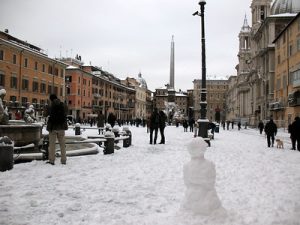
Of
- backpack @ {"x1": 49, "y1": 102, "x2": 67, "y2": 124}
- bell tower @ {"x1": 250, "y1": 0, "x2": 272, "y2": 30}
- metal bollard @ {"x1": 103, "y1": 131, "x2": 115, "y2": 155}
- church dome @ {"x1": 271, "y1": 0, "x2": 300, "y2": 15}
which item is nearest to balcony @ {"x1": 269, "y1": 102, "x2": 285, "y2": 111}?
church dome @ {"x1": 271, "y1": 0, "x2": 300, "y2": 15}

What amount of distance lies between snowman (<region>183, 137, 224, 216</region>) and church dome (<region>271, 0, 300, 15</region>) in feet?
205

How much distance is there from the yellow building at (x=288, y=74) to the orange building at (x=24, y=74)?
111ft

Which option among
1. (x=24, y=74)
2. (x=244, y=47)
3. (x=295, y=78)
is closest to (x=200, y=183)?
(x=295, y=78)

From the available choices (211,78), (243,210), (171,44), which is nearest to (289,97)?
(171,44)

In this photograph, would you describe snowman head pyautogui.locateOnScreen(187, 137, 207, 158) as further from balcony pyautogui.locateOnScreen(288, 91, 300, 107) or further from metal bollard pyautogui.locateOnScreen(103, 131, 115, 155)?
balcony pyautogui.locateOnScreen(288, 91, 300, 107)

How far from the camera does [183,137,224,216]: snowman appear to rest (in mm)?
4727

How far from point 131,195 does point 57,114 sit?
423 centimetres

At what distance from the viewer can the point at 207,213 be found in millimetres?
4711

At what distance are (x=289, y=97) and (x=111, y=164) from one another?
3864 cm

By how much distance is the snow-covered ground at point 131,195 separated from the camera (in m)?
4.86

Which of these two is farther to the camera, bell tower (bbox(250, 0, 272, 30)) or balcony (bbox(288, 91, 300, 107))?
bell tower (bbox(250, 0, 272, 30))

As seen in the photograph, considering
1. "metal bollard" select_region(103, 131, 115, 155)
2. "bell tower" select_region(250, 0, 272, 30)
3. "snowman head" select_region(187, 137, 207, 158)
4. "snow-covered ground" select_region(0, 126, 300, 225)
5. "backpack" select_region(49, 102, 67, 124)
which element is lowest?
"snow-covered ground" select_region(0, 126, 300, 225)

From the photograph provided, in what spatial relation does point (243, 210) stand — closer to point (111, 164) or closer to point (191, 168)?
point (191, 168)

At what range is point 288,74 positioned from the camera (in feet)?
154
